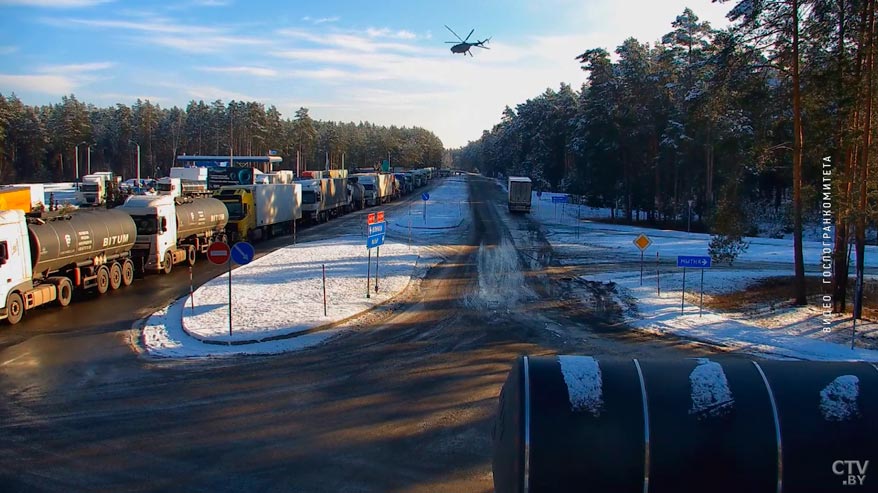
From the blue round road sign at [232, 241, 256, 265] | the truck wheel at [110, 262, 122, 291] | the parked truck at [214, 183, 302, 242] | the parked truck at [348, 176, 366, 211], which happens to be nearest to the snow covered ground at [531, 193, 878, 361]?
the blue round road sign at [232, 241, 256, 265]

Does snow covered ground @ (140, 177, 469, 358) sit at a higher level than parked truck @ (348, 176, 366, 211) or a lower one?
lower

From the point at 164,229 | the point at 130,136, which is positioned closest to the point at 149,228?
the point at 164,229

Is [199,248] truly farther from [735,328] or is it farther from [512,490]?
[512,490]

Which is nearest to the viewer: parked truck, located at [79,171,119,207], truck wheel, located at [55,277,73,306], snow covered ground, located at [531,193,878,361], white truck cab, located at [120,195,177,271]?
snow covered ground, located at [531,193,878,361]

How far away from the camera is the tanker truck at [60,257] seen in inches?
680

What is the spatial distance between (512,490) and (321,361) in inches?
364

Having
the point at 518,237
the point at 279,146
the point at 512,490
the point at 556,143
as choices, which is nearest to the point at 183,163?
the point at 279,146

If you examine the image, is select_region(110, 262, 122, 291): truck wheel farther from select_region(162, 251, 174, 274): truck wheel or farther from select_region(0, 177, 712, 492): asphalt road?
select_region(162, 251, 174, 274): truck wheel

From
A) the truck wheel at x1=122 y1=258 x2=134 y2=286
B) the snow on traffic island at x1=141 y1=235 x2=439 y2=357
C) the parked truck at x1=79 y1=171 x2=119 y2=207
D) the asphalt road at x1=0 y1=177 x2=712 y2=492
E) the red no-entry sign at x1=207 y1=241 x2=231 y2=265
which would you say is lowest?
the asphalt road at x1=0 y1=177 x2=712 y2=492

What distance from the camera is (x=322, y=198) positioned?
170 ft

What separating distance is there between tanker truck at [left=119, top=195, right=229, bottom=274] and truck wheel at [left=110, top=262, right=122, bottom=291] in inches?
94.4

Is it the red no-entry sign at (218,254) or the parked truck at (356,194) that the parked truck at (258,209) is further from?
the parked truck at (356,194)

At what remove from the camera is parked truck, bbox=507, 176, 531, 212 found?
61312 millimetres

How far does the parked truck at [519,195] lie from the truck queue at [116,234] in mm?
22682
